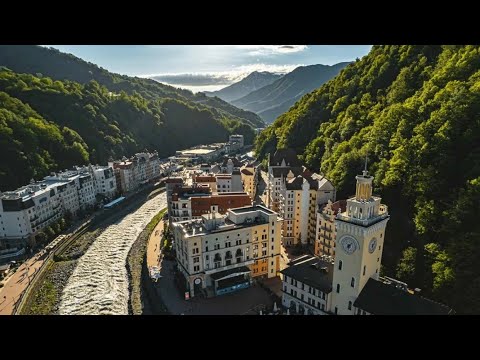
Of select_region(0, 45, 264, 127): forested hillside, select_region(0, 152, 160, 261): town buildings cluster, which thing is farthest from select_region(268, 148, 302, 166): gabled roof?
select_region(0, 45, 264, 127): forested hillside

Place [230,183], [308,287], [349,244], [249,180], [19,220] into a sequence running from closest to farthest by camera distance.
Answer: [349,244] < [308,287] < [19,220] < [230,183] < [249,180]

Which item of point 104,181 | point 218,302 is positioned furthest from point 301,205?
point 104,181

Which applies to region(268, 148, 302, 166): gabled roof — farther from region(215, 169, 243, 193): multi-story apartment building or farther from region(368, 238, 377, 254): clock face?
region(368, 238, 377, 254): clock face

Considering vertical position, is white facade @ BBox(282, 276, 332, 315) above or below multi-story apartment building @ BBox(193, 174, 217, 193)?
below

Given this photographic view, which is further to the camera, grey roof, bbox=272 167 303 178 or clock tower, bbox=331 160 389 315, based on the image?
grey roof, bbox=272 167 303 178

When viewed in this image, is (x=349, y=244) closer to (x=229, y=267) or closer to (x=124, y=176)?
(x=229, y=267)
